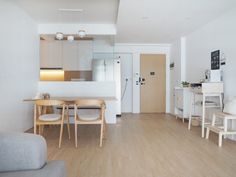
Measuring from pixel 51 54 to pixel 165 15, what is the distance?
12.8ft

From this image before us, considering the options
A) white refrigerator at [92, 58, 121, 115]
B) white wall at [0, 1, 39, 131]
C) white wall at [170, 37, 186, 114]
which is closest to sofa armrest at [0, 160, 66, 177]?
white wall at [0, 1, 39, 131]

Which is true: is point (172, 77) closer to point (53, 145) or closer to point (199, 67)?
point (199, 67)

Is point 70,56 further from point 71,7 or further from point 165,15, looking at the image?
point 165,15

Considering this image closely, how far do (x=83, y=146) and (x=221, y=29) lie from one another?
3.39 meters

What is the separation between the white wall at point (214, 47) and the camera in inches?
159

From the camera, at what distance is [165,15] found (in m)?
4.28

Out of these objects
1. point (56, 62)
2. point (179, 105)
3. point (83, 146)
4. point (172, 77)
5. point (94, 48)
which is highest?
point (94, 48)

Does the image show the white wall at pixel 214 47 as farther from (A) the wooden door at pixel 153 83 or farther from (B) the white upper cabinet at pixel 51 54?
(B) the white upper cabinet at pixel 51 54

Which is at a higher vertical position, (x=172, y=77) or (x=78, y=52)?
(x=78, y=52)

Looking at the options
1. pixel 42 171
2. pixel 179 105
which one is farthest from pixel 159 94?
pixel 42 171

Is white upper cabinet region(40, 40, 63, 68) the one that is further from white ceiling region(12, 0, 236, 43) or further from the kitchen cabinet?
white ceiling region(12, 0, 236, 43)

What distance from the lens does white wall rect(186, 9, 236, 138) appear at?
13.3 ft

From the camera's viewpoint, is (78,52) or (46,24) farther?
(78,52)

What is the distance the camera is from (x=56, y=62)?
6.90 meters
